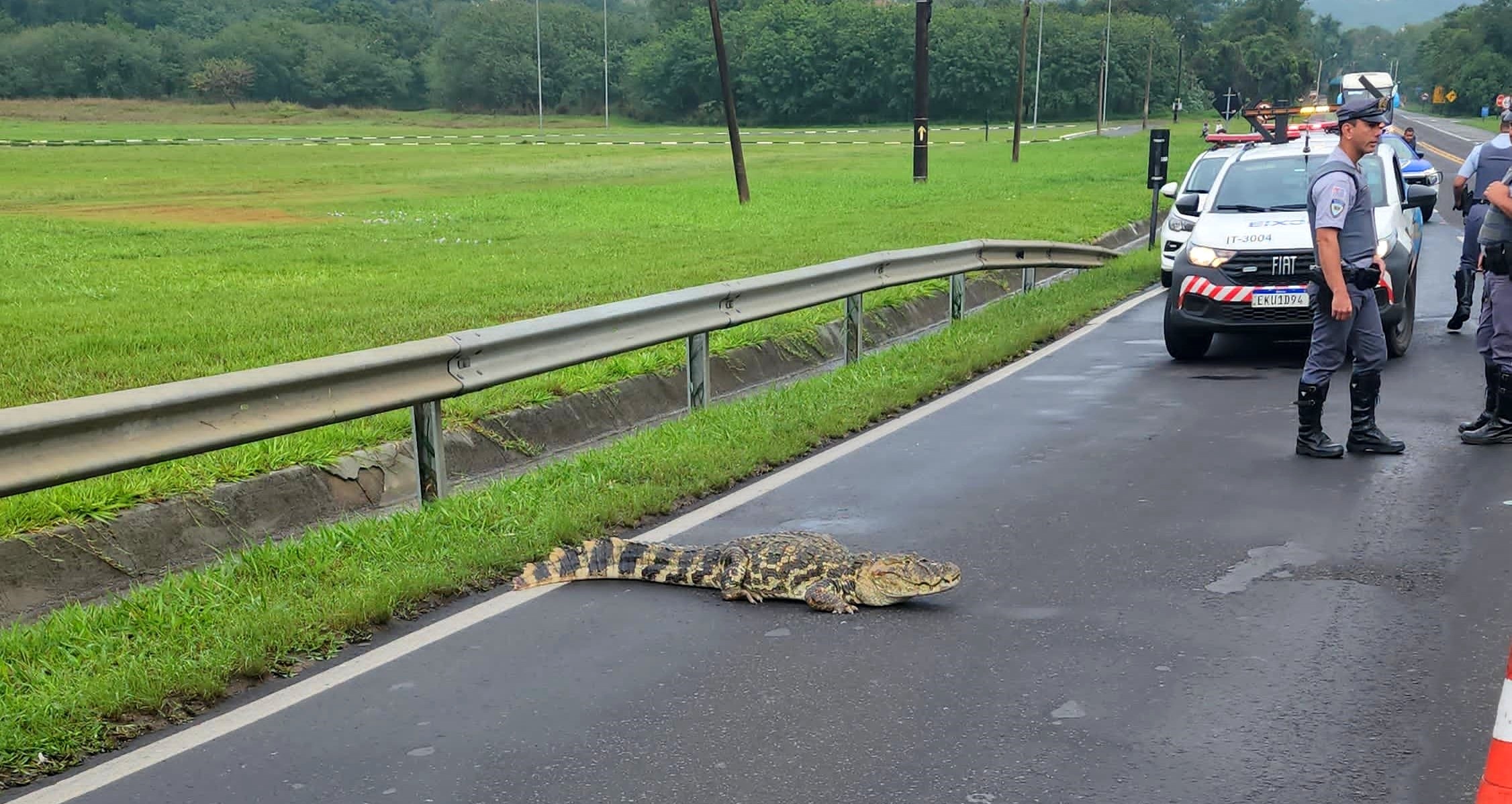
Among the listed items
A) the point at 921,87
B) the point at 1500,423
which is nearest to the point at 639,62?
the point at 921,87

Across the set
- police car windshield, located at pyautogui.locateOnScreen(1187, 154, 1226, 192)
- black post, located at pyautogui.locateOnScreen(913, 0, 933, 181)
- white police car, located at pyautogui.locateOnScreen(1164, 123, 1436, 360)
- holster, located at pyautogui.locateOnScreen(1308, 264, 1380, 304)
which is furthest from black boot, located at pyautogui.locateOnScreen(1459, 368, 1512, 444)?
black post, located at pyautogui.locateOnScreen(913, 0, 933, 181)

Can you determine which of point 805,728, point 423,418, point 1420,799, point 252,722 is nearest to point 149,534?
point 423,418

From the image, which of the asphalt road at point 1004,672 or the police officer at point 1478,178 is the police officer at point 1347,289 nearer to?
the asphalt road at point 1004,672

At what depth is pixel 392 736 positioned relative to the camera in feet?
16.3

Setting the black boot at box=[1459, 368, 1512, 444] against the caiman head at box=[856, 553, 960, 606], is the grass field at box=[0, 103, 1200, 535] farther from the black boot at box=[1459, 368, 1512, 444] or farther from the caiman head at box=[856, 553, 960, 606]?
the black boot at box=[1459, 368, 1512, 444]

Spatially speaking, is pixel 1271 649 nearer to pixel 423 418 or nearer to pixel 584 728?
pixel 584 728

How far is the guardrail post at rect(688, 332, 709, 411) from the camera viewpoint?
10625mm

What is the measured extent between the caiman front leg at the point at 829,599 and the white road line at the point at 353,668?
1.14 meters

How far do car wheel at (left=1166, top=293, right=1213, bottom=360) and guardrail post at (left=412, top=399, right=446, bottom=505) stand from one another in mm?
6914

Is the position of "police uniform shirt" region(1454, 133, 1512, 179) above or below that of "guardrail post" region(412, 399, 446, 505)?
above

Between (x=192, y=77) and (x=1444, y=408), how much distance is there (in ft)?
433

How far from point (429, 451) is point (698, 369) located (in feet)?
9.91

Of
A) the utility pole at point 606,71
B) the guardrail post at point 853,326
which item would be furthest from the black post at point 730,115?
the utility pole at point 606,71

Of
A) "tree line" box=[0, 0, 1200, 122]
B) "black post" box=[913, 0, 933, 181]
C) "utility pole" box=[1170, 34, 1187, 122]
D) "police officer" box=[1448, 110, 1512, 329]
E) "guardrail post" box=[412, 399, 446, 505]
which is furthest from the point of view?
"tree line" box=[0, 0, 1200, 122]
